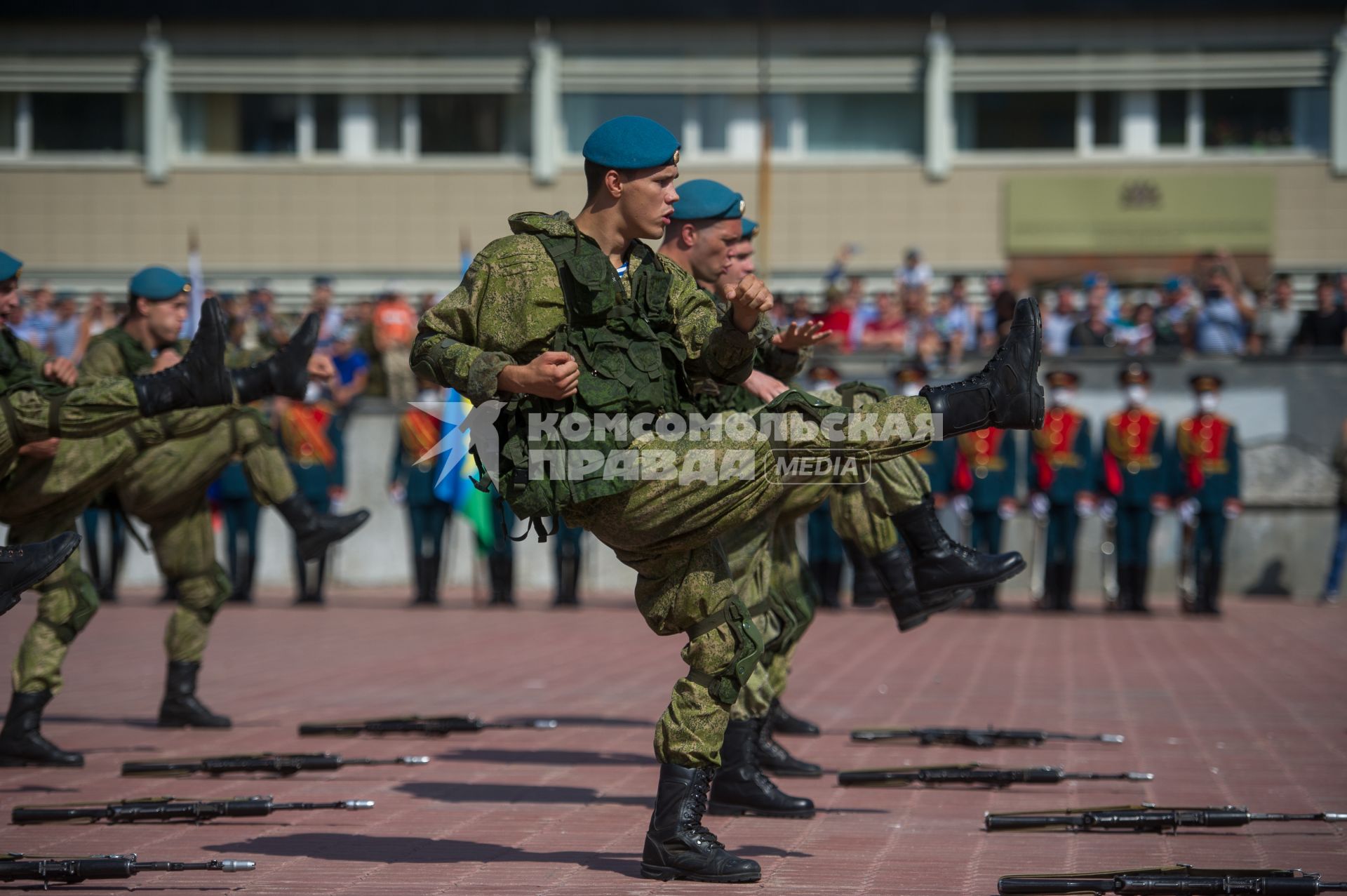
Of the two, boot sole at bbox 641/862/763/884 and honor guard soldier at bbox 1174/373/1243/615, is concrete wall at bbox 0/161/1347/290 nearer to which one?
honor guard soldier at bbox 1174/373/1243/615

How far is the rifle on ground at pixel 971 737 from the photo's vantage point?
25.5ft

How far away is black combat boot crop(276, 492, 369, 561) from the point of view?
951 cm

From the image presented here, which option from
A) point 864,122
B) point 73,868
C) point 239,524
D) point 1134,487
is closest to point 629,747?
Result: point 73,868

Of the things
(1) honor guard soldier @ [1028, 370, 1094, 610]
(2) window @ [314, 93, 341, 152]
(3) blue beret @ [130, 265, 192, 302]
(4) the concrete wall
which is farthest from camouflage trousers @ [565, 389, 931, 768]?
(2) window @ [314, 93, 341, 152]

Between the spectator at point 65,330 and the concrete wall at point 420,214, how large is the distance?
619 centimetres

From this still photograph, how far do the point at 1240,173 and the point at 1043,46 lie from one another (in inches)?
137

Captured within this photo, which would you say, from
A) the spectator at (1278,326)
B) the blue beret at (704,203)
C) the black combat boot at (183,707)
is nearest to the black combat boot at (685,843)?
the blue beret at (704,203)

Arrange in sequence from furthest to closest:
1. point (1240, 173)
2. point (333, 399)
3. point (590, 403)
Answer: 1. point (1240, 173)
2. point (333, 399)
3. point (590, 403)

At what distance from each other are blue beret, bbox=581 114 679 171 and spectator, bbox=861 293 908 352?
45.0 ft

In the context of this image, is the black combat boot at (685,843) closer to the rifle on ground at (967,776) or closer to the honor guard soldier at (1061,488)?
the rifle on ground at (967,776)

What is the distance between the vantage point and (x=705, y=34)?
86.2 feet

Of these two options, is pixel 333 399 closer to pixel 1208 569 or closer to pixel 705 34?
pixel 1208 569

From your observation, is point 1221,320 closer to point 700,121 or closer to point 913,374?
point 913,374

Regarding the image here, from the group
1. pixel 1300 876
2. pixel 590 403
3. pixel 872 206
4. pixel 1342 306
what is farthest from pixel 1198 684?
pixel 872 206
